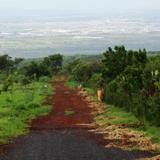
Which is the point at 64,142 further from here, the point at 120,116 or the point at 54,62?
the point at 54,62

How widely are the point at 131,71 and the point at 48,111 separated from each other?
9574 mm

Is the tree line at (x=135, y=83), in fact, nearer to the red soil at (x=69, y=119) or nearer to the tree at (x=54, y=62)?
the red soil at (x=69, y=119)

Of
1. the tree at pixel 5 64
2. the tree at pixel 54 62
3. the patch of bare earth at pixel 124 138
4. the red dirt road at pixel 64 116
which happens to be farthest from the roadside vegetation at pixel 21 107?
the tree at pixel 54 62

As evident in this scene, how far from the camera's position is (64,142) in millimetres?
29906

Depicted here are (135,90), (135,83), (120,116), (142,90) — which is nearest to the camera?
(142,90)

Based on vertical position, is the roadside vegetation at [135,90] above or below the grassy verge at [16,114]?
above

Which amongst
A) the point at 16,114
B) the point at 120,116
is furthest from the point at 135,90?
Result: the point at 16,114

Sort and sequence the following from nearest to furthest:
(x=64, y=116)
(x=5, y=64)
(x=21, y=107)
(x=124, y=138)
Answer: (x=124, y=138) → (x=64, y=116) → (x=21, y=107) → (x=5, y=64)

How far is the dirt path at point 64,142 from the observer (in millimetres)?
25828

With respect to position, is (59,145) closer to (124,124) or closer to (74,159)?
(74,159)

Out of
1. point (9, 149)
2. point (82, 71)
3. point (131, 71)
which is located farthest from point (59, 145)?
point (82, 71)

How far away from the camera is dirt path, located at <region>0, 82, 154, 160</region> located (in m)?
25.8

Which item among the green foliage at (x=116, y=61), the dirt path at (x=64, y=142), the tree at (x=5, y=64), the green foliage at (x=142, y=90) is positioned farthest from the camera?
the tree at (x=5, y=64)

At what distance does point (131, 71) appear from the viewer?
39625 millimetres
